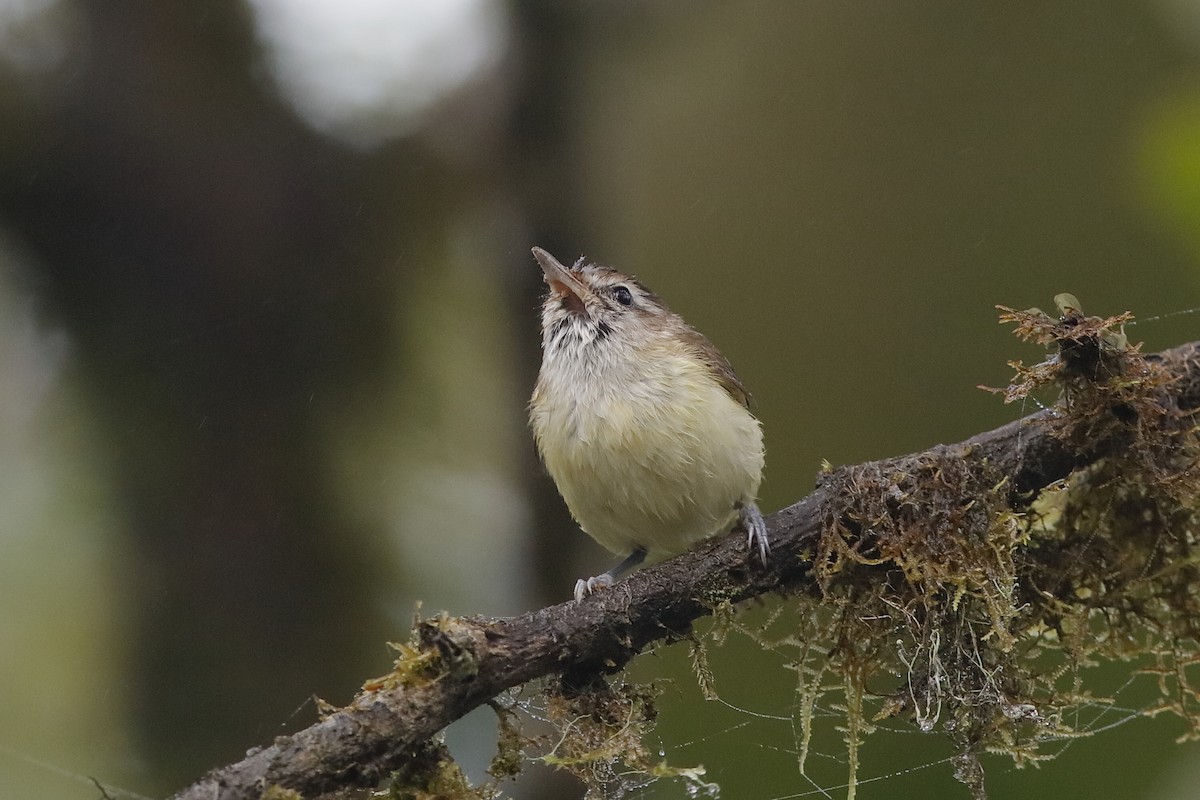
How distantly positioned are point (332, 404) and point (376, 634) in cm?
101

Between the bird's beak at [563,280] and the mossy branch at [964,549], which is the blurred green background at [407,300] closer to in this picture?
the bird's beak at [563,280]

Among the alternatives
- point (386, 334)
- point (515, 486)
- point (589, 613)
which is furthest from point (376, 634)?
point (589, 613)

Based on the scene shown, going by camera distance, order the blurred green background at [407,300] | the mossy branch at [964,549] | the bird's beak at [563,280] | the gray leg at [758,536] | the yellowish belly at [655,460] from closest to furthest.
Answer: the mossy branch at [964,549] < the gray leg at [758,536] < the yellowish belly at [655,460] < the bird's beak at [563,280] < the blurred green background at [407,300]

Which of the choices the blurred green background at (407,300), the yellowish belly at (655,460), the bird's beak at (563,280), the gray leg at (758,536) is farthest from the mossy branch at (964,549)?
the bird's beak at (563,280)

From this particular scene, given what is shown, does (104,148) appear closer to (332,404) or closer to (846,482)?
(332,404)

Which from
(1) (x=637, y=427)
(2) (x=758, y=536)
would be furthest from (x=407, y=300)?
(2) (x=758, y=536)

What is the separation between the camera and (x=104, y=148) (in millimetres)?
4203

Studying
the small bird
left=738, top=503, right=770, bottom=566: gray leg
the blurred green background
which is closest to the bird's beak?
Answer: the small bird

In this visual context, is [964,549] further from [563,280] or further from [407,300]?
[407,300]

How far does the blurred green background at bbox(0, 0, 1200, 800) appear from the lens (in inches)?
152

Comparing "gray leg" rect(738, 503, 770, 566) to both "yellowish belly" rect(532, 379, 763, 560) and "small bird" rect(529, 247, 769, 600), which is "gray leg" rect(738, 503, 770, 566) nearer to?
"small bird" rect(529, 247, 769, 600)

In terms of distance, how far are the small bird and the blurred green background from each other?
51 cm

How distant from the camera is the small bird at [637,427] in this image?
9.96 ft

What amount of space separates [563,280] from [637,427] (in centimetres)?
76
